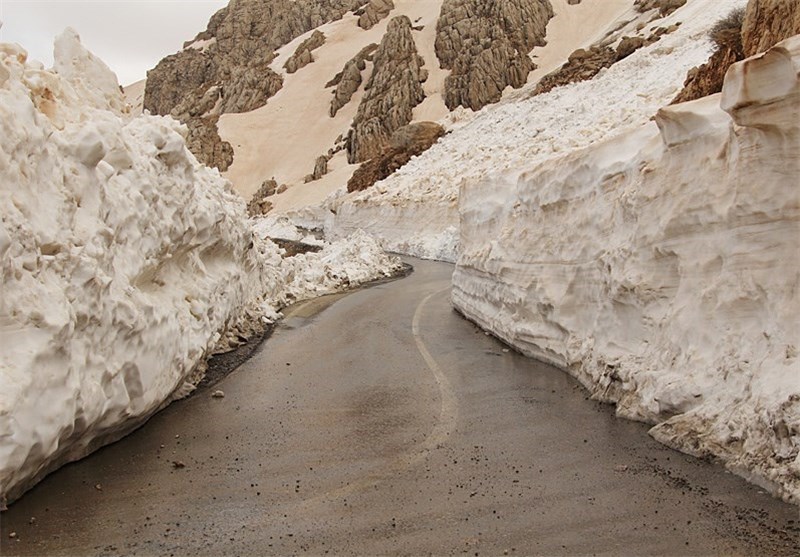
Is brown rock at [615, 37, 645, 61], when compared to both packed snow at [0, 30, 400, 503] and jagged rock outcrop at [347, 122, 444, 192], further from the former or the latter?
packed snow at [0, 30, 400, 503]

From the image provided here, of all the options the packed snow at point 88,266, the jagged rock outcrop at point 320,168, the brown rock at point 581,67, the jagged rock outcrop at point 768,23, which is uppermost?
the brown rock at point 581,67

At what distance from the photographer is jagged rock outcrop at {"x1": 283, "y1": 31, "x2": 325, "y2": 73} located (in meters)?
78.1

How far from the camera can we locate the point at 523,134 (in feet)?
118

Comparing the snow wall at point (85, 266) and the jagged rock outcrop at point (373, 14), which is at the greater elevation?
the jagged rock outcrop at point (373, 14)

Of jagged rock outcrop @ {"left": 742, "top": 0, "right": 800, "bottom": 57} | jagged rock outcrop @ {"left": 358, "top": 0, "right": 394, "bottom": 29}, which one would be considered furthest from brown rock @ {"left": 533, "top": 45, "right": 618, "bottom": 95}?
jagged rock outcrop @ {"left": 358, "top": 0, "right": 394, "bottom": 29}

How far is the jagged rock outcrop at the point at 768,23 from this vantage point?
10.6 m

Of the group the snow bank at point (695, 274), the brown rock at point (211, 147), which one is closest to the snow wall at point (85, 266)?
the snow bank at point (695, 274)

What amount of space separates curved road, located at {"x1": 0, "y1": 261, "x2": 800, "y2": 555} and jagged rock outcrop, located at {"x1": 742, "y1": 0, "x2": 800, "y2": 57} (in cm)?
661

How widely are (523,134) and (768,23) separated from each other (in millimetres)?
24702

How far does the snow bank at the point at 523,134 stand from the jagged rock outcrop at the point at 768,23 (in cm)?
1145

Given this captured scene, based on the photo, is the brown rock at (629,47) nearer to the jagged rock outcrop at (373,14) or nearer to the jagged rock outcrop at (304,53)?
the jagged rock outcrop at (304,53)

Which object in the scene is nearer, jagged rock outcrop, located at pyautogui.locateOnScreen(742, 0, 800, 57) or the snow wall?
the snow wall

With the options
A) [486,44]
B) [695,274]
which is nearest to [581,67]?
[486,44]

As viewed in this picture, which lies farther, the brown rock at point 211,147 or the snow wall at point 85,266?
the brown rock at point 211,147
